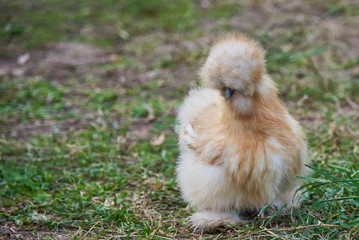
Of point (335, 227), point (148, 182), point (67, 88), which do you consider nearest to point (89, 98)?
point (67, 88)

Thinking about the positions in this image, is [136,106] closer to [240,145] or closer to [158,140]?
[158,140]

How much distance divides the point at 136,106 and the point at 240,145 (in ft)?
8.70

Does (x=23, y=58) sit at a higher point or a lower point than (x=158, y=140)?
lower

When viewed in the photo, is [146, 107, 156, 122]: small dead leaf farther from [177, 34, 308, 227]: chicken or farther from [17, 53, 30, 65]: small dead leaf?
[17, 53, 30, 65]: small dead leaf

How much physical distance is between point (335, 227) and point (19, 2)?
24.9 feet

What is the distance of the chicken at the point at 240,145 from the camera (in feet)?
9.96

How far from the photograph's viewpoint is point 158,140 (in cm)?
486

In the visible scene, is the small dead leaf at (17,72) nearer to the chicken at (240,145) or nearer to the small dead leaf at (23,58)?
the small dead leaf at (23,58)

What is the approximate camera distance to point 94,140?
4875 mm

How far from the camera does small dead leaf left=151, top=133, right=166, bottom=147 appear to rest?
479 cm

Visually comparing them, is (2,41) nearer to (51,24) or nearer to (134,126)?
(51,24)

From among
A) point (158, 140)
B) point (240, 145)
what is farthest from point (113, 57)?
point (240, 145)

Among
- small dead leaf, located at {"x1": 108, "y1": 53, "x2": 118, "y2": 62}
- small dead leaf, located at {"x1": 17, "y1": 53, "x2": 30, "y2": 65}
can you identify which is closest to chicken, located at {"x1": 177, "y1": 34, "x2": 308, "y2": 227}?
small dead leaf, located at {"x1": 108, "y1": 53, "x2": 118, "y2": 62}

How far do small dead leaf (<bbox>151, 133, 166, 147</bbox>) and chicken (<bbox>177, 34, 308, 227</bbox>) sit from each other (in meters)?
1.38
